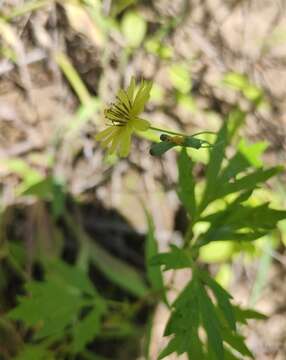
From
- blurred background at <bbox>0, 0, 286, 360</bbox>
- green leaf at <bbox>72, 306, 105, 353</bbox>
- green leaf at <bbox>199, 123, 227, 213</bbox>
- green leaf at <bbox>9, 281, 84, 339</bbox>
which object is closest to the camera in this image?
green leaf at <bbox>199, 123, 227, 213</bbox>

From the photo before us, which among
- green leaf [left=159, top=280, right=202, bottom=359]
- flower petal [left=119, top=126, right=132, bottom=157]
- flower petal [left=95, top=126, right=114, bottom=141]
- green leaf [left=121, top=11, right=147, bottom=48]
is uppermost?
green leaf [left=121, top=11, right=147, bottom=48]

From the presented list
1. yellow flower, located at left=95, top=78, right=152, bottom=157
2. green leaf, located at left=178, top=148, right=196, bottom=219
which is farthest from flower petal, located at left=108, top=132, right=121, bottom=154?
green leaf, located at left=178, top=148, right=196, bottom=219

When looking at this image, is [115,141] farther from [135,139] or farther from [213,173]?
[135,139]

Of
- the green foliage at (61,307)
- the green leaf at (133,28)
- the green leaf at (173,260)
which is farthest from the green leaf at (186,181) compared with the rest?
the green leaf at (133,28)

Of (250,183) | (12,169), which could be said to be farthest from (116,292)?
(250,183)

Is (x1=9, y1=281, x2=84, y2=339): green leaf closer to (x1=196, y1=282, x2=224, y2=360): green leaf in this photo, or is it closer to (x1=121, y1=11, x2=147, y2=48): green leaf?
(x1=196, y1=282, x2=224, y2=360): green leaf

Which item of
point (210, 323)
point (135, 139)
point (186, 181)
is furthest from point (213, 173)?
point (135, 139)

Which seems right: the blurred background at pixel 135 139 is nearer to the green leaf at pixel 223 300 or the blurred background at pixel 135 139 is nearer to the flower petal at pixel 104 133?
the green leaf at pixel 223 300
